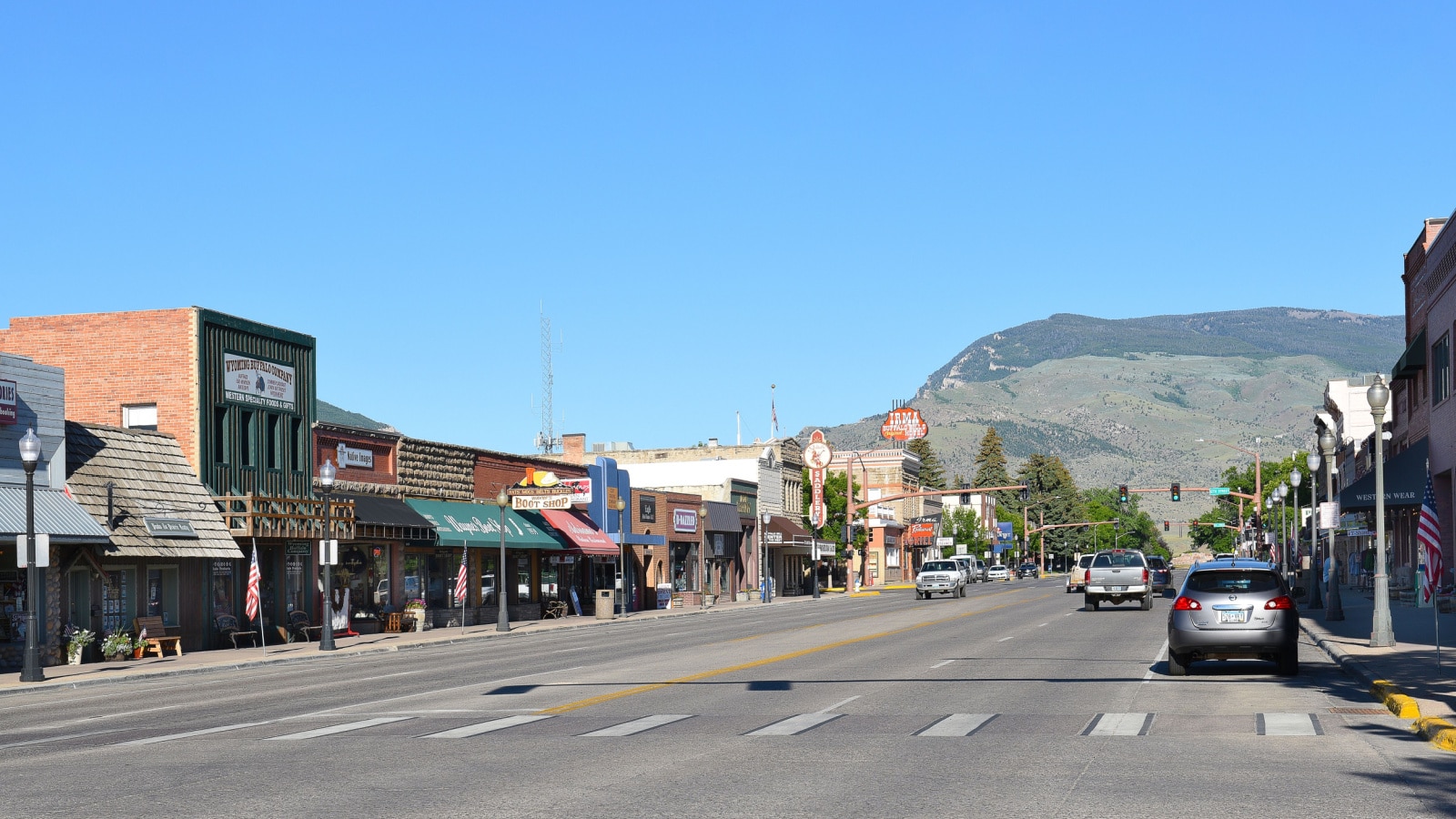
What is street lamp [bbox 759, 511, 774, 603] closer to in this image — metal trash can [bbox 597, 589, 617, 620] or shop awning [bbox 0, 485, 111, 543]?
metal trash can [bbox 597, 589, 617, 620]

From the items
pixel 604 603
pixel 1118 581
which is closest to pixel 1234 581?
pixel 1118 581

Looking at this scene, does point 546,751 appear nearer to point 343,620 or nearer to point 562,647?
point 562,647

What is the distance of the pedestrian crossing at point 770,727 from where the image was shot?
1551cm

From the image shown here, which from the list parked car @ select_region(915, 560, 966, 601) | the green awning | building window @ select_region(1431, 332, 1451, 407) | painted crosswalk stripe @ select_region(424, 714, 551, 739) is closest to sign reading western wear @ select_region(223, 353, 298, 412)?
the green awning

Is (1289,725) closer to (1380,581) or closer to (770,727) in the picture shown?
(770,727)

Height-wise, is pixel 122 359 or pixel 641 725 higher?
pixel 122 359

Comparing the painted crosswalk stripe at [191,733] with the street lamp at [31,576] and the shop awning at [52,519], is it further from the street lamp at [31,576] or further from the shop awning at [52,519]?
the shop awning at [52,519]

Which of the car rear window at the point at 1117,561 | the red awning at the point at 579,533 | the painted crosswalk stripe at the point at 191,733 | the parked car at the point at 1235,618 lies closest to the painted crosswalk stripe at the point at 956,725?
the parked car at the point at 1235,618

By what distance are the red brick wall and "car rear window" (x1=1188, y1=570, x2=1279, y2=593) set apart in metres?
25.8

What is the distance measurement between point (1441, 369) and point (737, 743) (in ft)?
121

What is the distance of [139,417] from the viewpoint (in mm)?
39125

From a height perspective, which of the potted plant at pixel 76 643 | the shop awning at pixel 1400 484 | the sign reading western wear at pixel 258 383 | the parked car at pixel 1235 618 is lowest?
the potted plant at pixel 76 643

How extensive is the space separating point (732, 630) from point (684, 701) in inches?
872

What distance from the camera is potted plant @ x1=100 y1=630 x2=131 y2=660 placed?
32.8m
